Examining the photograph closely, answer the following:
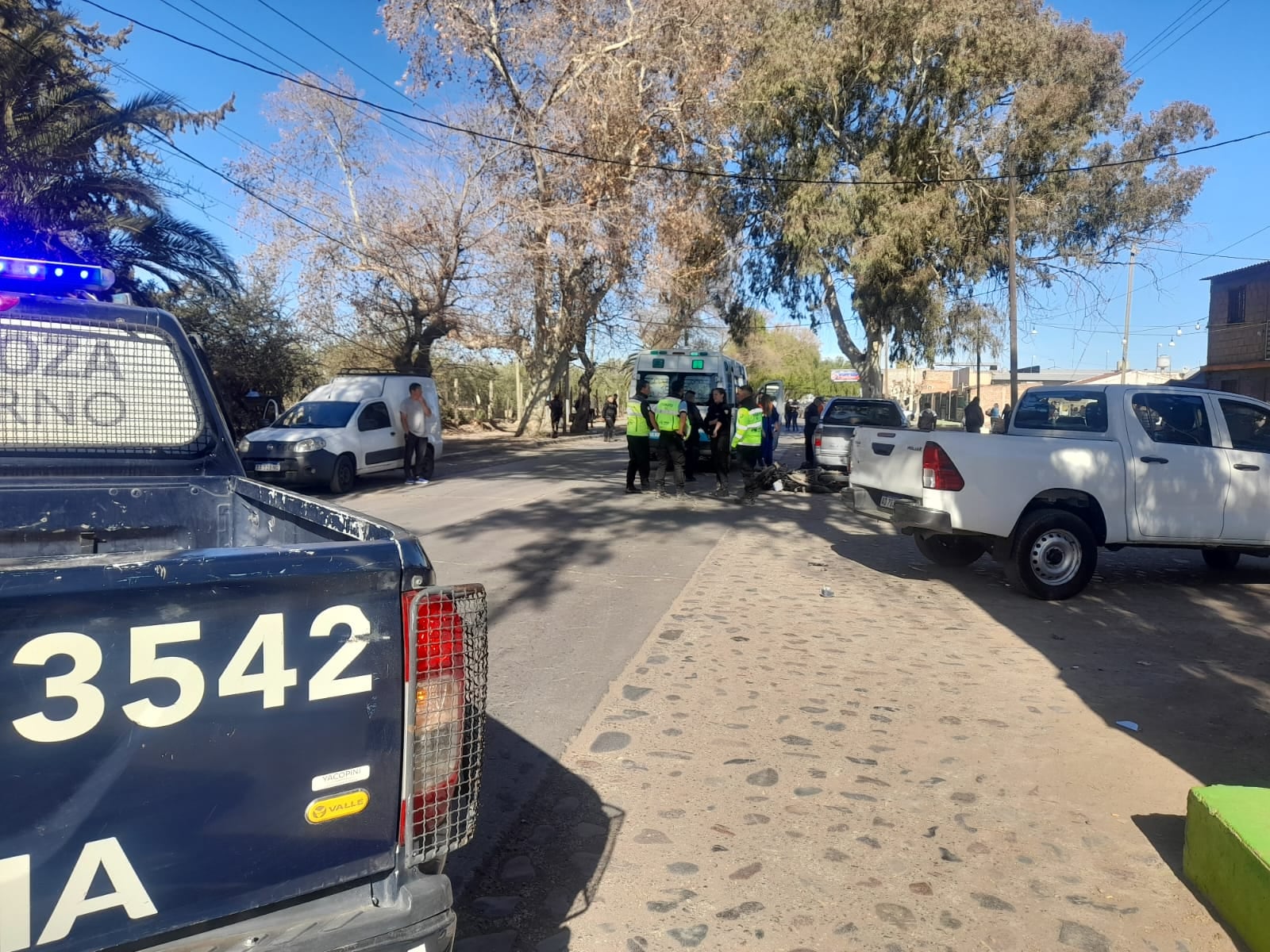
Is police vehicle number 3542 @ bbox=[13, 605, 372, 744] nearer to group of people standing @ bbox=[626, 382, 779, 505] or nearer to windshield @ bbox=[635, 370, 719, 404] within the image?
group of people standing @ bbox=[626, 382, 779, 505]

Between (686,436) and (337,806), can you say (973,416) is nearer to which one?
(686,436)

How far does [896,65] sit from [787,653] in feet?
90.0

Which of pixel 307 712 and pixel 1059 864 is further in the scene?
pixel 1059 864

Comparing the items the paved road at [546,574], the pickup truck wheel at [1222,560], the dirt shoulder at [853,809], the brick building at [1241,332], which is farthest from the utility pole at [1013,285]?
the dirt shoulder at [853,809]

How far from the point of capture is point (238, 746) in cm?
189

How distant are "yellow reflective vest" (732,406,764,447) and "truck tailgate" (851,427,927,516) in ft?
15.2

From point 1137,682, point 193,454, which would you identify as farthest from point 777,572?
point 193,454

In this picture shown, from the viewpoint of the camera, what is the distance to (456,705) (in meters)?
2.23

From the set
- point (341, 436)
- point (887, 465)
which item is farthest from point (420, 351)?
point (887, 465)

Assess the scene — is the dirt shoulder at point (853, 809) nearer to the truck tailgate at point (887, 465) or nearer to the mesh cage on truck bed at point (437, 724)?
the mesh cage on truck bed at point (437, 724)

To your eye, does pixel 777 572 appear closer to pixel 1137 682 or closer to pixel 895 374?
pixel 1137 682

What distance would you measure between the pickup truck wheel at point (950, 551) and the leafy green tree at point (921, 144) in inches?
809

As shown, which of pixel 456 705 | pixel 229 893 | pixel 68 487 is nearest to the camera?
pixel 229 893

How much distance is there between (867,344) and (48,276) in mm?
31163
